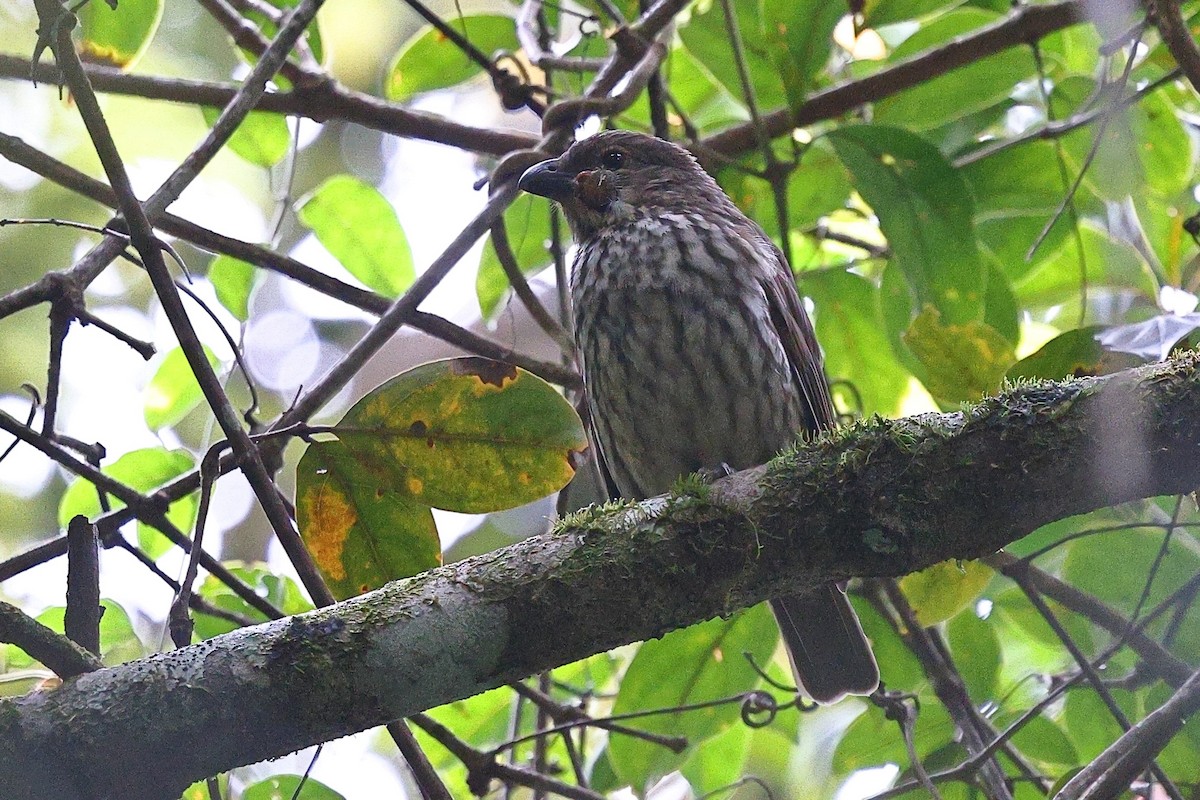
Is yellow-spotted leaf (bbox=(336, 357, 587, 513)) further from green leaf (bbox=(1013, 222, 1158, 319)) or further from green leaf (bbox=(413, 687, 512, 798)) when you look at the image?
green leaf (bbox=(1013, 222, 1158, 319))

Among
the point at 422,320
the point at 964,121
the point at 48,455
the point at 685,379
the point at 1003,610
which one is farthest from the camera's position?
the point at 964,121

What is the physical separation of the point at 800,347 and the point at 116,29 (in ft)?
5.77

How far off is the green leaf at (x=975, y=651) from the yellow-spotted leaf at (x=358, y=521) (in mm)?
1372

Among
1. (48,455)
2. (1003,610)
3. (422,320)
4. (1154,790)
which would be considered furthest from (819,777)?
(48,455)

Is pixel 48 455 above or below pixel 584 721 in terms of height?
above

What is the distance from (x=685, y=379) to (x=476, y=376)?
0.72 metres

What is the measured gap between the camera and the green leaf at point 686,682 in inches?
112

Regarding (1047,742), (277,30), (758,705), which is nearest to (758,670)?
(758,705)

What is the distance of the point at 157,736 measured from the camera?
1617 millimetres

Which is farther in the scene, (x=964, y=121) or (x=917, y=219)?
(x=964, y=121)

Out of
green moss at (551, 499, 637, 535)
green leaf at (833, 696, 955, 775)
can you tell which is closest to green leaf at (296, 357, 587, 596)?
green moss at (551, 499, 637, 535)

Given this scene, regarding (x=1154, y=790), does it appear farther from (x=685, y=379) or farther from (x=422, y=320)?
(x=422, y=320)

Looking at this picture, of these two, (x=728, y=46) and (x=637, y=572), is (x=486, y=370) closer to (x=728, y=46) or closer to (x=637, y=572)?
(x=637, y=572)

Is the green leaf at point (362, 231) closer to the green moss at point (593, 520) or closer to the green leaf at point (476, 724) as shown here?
the green leaf at point (476, 724)
